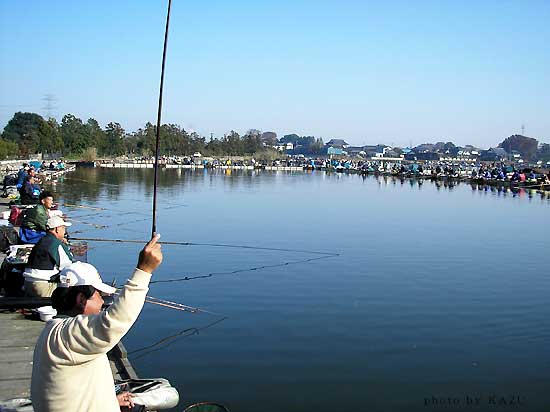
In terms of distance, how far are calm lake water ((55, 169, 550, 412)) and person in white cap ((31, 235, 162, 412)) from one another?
3709 millimetres

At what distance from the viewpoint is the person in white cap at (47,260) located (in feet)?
23.6

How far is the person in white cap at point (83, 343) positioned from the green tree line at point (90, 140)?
5066cm

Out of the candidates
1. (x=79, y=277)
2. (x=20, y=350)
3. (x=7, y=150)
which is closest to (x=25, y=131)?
(x=7, y=150)

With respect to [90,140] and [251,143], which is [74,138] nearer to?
[90,140]

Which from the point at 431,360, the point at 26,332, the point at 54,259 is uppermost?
the point at 54,259

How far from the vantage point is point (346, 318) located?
1012 centimetres

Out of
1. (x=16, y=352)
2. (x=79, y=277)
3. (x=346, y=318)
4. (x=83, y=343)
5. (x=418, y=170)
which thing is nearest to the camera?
Result: (x=83, y=343)

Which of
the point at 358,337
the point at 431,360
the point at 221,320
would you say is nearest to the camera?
the point at 431,360

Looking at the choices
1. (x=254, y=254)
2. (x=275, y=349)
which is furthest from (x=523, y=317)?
(x=254, y=254)

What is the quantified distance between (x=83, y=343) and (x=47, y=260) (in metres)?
4.81

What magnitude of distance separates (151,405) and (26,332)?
253 centimetres

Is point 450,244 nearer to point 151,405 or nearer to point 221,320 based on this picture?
point 221,320

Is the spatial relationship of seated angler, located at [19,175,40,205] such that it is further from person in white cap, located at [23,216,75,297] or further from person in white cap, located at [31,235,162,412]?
person in white cap, located at [31,235,162,412]

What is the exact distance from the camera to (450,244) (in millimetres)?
19109
